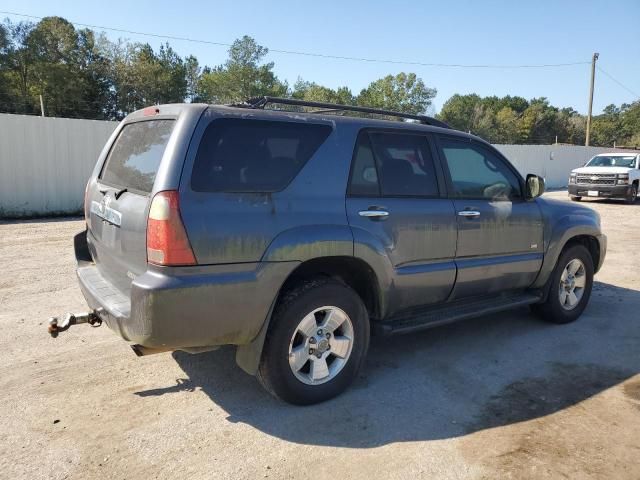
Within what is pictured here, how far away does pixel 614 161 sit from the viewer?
18.5 metres

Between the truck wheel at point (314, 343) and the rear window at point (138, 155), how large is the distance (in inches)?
46.2

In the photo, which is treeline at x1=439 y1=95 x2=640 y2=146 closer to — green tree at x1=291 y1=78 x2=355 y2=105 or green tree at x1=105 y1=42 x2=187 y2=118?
green tree at x1=291 y1=78 x2=355 y2=105

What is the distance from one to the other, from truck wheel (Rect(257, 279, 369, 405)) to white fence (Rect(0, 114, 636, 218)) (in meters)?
10.7

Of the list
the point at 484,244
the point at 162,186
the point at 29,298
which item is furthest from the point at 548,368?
the point at 29,298

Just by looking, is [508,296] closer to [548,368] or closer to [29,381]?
[548,368]

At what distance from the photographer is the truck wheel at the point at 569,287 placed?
5051 millimetres

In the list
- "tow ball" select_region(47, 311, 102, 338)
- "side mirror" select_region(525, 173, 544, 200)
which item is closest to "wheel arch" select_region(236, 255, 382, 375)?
"tow ball" select_region(47, 311, 102, 338)

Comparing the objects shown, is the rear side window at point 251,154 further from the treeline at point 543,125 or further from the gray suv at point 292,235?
the treeline at point 543,125

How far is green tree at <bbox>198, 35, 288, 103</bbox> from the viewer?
72875 mm

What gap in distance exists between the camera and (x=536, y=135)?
83875mm

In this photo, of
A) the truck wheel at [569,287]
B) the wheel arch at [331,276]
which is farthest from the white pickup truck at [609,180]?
the wheel arch at [331,276]

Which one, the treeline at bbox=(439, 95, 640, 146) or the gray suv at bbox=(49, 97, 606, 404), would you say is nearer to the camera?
the gray suv at bbox=(49, 97, 606, 404)

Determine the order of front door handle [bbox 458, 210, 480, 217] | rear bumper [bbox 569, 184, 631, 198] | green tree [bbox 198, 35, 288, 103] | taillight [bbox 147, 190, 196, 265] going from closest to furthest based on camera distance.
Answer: taillight [bbox 147, 190, 196, 265] < front door handle [bbox 458, 210, 480, 217] < rear bumper [bbox 569, 184, 631, 198] < green tree [bbox 198, 35, 288, 103]

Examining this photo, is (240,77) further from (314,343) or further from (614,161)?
(314,343)
